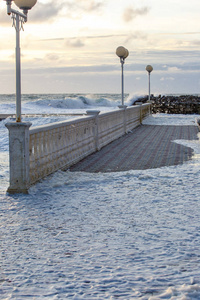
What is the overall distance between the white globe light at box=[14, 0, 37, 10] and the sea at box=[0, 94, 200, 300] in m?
3.28

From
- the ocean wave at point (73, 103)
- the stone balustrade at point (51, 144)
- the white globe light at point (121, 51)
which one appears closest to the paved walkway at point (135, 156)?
the stone balustrade at point (51, 144)

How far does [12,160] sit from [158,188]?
2695 millimetres

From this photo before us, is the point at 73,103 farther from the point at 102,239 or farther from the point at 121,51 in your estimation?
the point at 102,239

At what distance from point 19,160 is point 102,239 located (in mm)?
3055

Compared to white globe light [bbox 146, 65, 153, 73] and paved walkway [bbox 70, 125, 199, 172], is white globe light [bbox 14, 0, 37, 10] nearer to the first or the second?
paved walkway [bbox 70, 125, 199, 172]

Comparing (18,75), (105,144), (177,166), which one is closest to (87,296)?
(18,75)

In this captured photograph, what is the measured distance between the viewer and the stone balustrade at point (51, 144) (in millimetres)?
7893

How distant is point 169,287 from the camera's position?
4.04 metres

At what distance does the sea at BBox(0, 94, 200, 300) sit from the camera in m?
4.10

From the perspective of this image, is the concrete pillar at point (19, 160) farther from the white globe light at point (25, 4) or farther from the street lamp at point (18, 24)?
the white globe light at point (25, 4)

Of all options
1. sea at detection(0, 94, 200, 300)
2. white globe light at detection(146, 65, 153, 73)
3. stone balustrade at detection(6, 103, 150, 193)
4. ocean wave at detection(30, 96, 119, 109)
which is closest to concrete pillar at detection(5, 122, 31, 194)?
stone balustrade at detection(6, 103, 150, 193)

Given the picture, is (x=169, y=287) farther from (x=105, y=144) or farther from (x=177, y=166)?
(x=105, y=144)

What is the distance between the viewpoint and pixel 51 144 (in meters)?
9.73

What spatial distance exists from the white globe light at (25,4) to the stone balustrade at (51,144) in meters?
2.17
